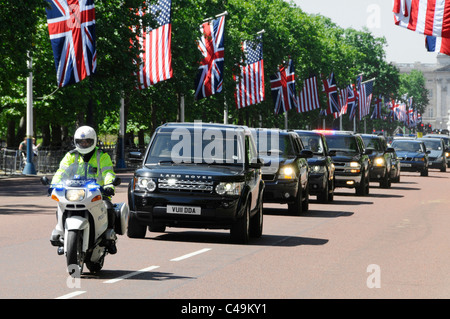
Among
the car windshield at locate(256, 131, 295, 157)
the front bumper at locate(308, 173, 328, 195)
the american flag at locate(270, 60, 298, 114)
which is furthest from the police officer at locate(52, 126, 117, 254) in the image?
the american flag at locate(270, 60, 298, 114)

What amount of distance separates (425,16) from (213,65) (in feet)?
70.2

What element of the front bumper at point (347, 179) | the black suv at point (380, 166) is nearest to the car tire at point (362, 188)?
the front bumper at point (347, 179)

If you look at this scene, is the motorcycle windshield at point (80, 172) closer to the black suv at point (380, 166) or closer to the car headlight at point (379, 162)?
the black suv at point (380, 166)

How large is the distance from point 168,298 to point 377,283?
250cm

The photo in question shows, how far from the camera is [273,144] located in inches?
904

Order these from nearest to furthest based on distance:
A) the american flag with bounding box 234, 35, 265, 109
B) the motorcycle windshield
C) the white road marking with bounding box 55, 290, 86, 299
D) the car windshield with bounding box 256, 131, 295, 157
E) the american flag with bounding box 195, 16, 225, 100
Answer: the white road marking with bounding box 55, 290, 86, 299 → the motorcycle windshield → the car windshield with bounding box 256, 131, 295, 157 → the american flag with bounding box 195, 16, 225, 100 → the american flag with bounding box 234, 35, 265, 109

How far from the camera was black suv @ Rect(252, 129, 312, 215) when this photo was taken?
21297 mm

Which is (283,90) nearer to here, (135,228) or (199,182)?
(135,228)

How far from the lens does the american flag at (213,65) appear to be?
4944 cm

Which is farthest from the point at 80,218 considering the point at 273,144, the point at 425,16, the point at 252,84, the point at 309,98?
the point at 309,98

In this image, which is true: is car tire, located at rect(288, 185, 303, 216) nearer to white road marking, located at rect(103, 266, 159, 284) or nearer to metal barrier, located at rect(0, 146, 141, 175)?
white road marking, located at rect(103, 266, 159, 284)

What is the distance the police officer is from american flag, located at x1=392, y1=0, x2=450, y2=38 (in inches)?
789

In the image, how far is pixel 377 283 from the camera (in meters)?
10.7
